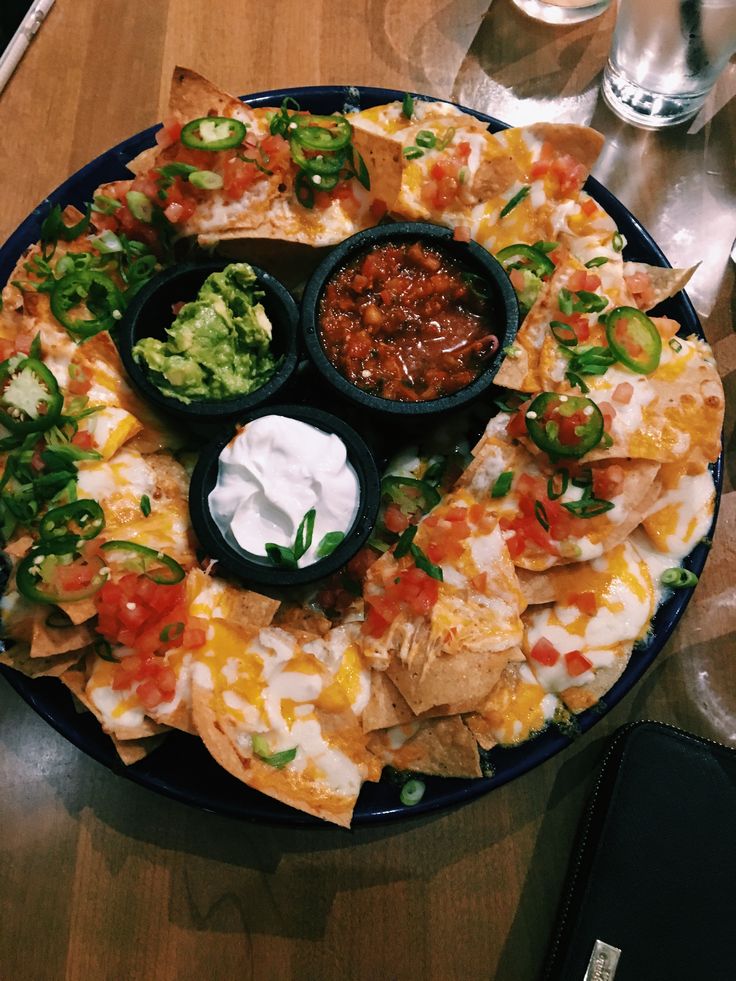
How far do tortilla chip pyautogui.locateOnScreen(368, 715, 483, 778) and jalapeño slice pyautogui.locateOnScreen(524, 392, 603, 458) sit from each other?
679 mm

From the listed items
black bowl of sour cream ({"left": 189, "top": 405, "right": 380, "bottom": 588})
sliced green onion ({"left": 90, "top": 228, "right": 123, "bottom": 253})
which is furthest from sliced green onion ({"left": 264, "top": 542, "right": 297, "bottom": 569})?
sliced green onion ({"left": 90, "top": 228, "right": 123, "bottom": 253})

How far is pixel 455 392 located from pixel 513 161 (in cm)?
65

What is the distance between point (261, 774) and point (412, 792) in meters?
0.37

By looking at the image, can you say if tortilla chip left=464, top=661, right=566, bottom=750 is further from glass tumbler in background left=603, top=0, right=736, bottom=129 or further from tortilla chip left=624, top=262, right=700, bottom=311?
glass tumbler in background left=603, top=0, right=736, bottom=129

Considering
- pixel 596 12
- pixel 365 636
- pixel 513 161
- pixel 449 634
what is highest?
pixel 596 12

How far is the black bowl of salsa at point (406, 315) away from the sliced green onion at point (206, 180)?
0.35 m

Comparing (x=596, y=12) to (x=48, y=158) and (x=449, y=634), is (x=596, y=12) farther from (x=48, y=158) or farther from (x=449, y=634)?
(x=449, y=634)

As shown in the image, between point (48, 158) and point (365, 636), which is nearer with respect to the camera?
point (365, 636)

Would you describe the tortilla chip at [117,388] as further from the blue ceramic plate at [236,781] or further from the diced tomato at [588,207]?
the diced tomato at [588,207]

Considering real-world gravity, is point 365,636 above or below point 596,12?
below

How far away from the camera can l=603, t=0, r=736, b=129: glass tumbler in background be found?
2.42 m

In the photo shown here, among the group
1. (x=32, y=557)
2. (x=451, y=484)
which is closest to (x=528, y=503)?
(x=451, y=484)

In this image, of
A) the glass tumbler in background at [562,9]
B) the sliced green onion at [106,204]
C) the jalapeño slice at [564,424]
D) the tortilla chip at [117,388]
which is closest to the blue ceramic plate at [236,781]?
the jalapeño slice at [564,424]

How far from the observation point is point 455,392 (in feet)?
6.75
